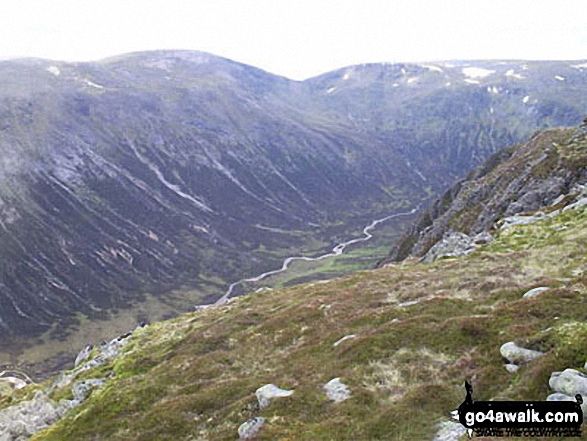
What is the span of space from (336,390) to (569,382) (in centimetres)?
1046

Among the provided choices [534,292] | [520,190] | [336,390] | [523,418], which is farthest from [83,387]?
[520,190]

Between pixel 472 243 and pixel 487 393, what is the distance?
42313 mm

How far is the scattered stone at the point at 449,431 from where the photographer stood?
1822 centimetres

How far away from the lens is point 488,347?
81.9 ft

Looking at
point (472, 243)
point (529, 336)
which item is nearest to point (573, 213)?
point (472, 243)

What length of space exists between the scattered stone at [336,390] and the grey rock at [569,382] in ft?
28.9

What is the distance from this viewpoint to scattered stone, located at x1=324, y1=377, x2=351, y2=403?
2427 cm

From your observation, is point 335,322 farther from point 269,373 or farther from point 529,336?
point 529,336

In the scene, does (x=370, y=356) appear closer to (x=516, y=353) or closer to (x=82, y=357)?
(x=516, y=353)

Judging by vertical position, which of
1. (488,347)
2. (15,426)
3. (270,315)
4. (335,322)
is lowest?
(15,426)

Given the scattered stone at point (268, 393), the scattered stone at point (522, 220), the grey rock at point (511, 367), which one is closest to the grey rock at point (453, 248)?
the scattered stone at point (522, 220)

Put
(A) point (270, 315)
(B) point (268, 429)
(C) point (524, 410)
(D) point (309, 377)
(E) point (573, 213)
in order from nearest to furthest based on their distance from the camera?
(C) point (524, 410), (B) point (268, 429), (D) point (309, 377), (A) point (270, 315), (E) point (573, 213)

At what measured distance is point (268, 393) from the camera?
2673 cm

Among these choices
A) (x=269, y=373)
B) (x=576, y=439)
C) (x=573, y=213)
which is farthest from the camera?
(x=573, y=213)
